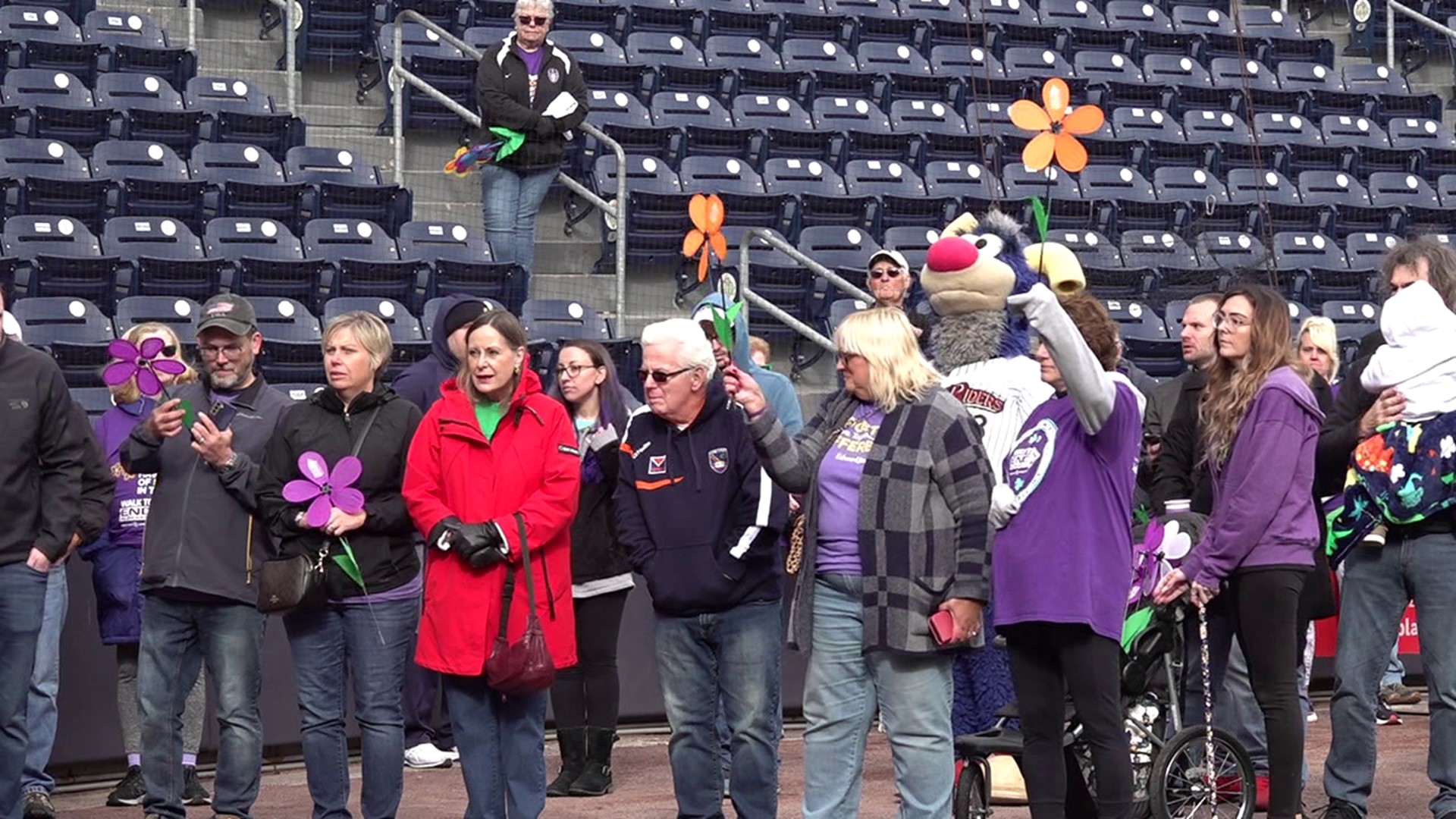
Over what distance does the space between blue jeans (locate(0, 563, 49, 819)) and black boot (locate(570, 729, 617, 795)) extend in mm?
2032

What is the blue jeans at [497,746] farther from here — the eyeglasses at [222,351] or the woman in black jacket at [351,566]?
the eyeglasses at [222,351]

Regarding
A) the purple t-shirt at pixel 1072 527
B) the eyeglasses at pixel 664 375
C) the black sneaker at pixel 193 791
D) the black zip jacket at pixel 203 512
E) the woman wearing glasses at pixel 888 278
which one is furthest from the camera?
the woman wearing glasses at pixel 888 278

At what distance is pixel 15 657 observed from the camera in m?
6.23

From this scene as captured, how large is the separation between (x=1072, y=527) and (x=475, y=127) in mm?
7877

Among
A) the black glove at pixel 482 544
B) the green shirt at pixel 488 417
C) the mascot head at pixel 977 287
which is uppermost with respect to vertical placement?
the mascot head at pixel 977 287

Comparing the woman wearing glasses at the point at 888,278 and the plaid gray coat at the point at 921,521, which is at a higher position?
the woman wearing glasses at the point at 888,278

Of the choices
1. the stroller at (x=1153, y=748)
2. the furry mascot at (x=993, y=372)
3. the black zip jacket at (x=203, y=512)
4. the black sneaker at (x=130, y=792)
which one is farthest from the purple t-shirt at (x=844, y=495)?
the black sneaker at (x=130, y=792)

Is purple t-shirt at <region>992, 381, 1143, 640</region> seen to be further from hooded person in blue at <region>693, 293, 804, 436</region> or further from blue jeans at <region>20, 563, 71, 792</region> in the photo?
blue jeans at <region>20, 563, 71, 792</region>

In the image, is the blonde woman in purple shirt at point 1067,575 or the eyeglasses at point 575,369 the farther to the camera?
the eyeglasses at point 575,369

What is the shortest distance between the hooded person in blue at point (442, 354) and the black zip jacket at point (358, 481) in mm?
517

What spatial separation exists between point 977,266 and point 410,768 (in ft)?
12.3

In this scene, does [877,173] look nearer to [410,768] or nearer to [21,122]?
[21,122]

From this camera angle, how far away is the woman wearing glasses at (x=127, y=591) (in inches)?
294

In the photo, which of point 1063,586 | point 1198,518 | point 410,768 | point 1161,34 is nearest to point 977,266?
point 1063,586
